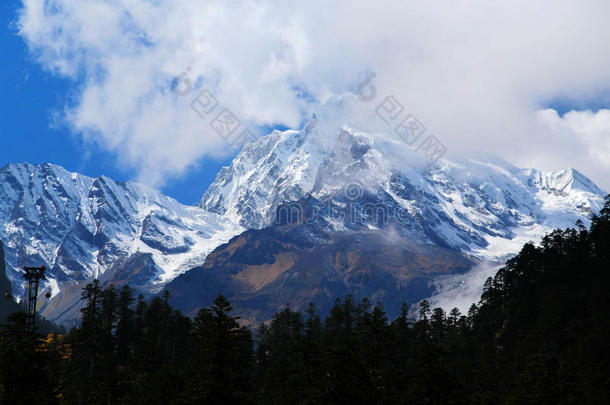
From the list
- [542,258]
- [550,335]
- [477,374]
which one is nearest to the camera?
[477,374]

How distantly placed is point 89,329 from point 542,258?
9579cm

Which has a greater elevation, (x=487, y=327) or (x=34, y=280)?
(x=34, y=280)

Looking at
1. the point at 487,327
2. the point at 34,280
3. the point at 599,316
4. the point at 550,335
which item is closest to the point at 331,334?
the point at 487,327

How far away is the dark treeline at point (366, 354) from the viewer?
188 feet

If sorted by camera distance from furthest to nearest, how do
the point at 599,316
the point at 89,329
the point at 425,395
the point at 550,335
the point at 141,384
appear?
1. the point at 89,329
2. the point at 550,335
3. the point at 599,316
4. the point at 141,384
5. the point at 425,395

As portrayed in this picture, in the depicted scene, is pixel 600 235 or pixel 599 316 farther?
pixel 600 235

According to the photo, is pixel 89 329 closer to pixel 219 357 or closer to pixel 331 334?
pixel 331 334

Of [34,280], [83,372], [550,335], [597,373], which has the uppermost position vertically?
[34,280]

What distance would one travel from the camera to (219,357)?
56344 millimetres

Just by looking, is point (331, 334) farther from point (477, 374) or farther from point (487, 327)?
point (477, 374)

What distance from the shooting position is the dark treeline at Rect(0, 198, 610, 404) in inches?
2255

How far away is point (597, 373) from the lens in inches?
3071

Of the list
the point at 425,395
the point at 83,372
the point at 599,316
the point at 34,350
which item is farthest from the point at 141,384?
the point at 599,316

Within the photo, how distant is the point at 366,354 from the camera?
243 ft
